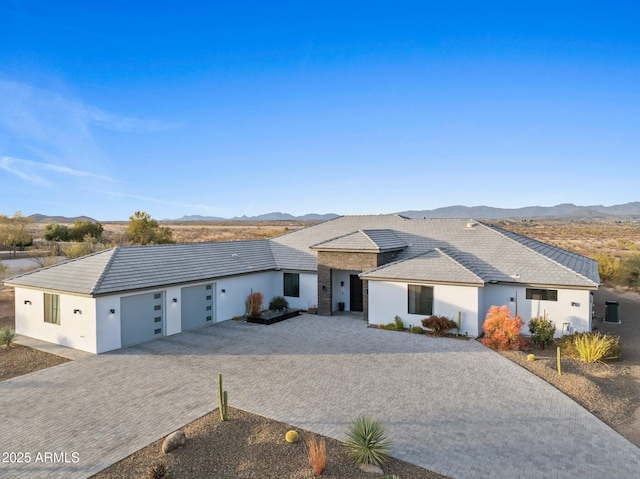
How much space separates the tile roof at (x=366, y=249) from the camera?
700 inches

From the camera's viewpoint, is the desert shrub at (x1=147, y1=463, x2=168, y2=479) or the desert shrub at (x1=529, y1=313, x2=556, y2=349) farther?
the desert shrub at (x1=529, y1=313, x2=556, y2=349)

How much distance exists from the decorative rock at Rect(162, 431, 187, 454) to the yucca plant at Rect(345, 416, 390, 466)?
3610 mm

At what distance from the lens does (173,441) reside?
8.73 meters

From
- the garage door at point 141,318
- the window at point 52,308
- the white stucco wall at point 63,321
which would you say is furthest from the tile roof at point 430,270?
the window at point 52,308

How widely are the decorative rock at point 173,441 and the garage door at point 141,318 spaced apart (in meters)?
9.34

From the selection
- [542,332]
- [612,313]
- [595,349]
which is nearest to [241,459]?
[595,349]

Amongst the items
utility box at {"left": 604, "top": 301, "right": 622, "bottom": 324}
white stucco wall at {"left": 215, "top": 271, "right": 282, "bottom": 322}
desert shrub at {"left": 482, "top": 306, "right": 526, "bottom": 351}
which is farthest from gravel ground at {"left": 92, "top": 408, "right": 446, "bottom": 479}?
utility box at {"left": 604, "top": 301, "right": 622, "bottom": 324}

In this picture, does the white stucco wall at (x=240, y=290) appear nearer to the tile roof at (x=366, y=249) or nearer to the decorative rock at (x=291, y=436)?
the tile roof at (x=366, y=249)

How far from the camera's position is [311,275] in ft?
79.9

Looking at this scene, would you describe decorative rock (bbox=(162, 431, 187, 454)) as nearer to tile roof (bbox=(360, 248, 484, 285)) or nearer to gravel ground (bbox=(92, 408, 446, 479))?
gravel ground (bbox=(92, 408, 446, 479))

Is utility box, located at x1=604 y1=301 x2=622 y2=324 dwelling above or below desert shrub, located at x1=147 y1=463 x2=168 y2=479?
above

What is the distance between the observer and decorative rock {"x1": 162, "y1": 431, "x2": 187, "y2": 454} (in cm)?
864

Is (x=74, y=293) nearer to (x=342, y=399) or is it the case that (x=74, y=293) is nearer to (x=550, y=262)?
(x=342, y=399)

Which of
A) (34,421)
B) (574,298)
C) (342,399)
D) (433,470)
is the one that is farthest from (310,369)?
(574,298)
